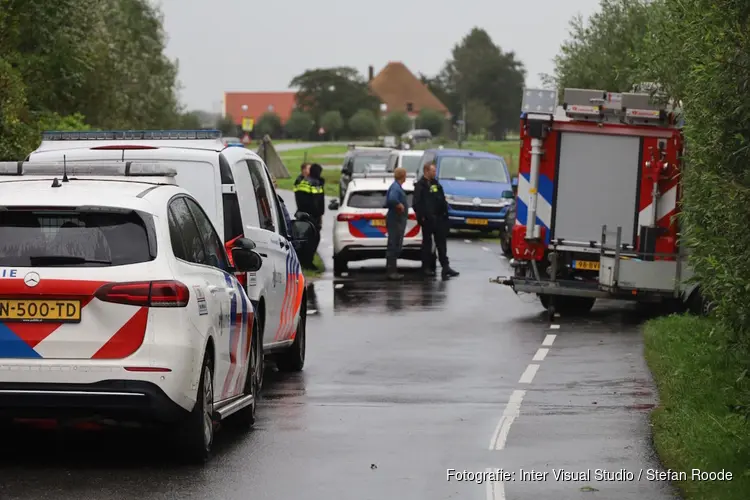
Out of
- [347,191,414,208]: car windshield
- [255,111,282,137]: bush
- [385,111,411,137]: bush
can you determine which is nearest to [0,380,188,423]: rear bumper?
[347,191,414,208]: car windshield

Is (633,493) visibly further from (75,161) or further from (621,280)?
(621,280)

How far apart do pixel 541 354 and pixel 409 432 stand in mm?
5785

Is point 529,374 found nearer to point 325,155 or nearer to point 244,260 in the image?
point 244,260

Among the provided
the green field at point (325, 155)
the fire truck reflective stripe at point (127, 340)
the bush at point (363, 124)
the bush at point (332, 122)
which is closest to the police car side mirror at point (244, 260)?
the fire truck reflective stripe at point (127, 340)

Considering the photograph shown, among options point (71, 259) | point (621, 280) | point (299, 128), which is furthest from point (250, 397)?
point (299, 128)

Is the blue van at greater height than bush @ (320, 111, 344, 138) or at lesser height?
greater

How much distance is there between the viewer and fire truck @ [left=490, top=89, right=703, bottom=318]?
20281 millimetres

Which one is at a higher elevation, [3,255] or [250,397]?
[3,255]

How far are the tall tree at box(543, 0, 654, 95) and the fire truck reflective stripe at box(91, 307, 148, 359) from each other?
29.4 meters

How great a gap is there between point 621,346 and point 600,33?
78.4ft

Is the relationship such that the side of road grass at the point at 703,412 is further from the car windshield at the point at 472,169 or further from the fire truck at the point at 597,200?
the car windshield at the point at 472,169

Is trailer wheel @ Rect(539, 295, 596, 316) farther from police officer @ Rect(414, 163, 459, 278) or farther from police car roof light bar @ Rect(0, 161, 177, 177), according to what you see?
police car roof light bar @ Rect(0, 161, 177, 177)

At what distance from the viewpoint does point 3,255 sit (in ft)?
29.5

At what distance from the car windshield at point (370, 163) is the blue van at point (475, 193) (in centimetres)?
775
